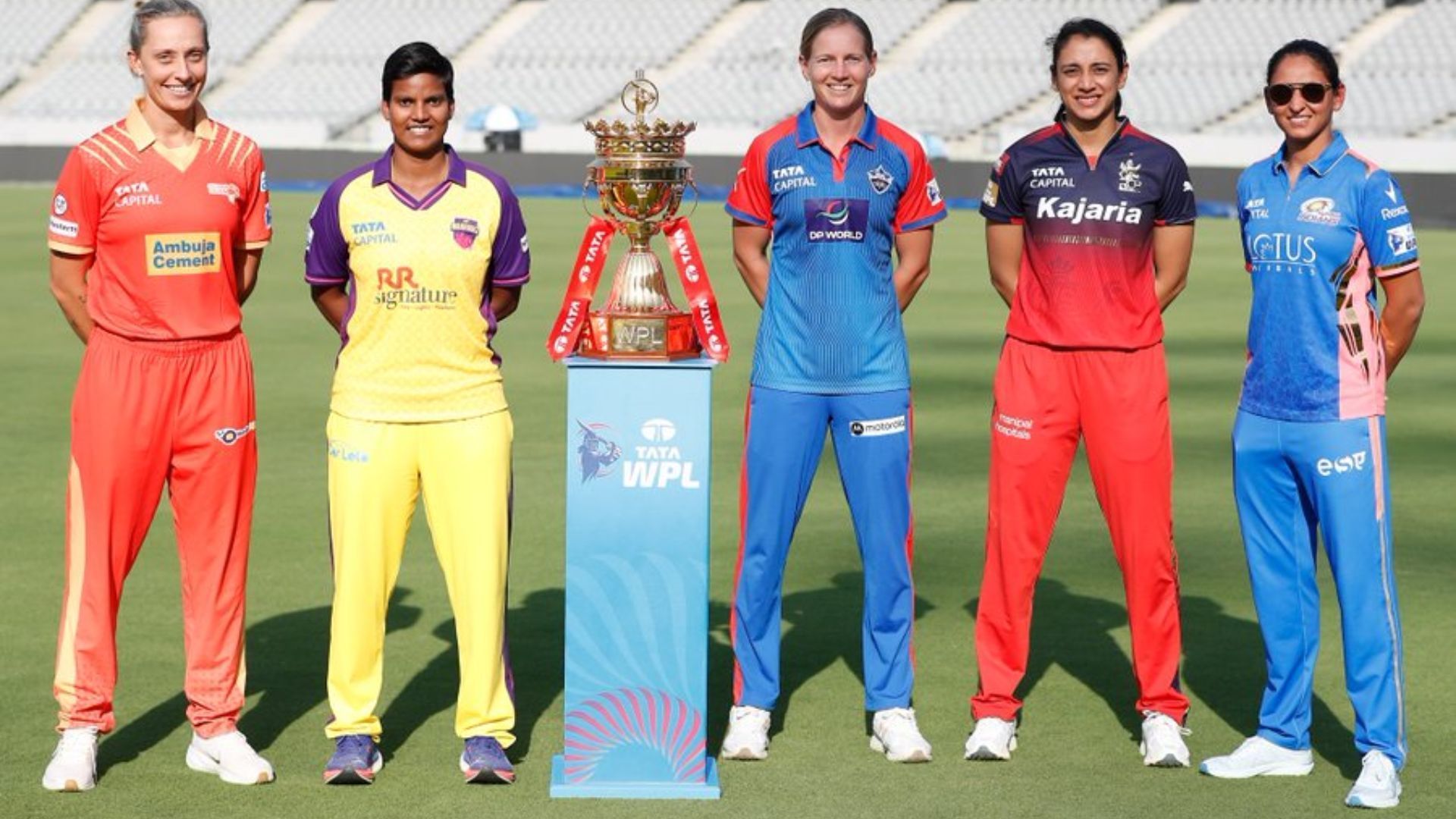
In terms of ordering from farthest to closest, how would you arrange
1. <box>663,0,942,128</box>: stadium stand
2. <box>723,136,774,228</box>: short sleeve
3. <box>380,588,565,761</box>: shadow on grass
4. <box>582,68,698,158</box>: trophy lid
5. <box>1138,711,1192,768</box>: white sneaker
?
<box>663,0,942,128</box>: stadium stand → <box>380,588,565,761</box>: shadow on grass → <box>723,136,774,228</box>: short sleeve → <box>1138,711,1192,768</box>: white sneaker → <box>582,68,698,158</box>: trophy lid

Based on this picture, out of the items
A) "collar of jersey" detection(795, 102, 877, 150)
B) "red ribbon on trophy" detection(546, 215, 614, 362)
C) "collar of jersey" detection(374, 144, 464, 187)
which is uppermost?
"collar of jersey" detection(795, 102, 877, 150)

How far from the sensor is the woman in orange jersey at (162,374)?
5.46 meters

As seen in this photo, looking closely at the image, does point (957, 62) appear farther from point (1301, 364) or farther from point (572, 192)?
point (1301, 364)

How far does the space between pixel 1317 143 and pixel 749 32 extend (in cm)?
4224

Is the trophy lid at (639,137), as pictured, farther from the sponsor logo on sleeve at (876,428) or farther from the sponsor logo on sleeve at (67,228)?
the sponsor logo on sleeve at (67,228)

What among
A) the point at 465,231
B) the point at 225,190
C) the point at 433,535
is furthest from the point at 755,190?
the point at 225,190

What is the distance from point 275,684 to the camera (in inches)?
262

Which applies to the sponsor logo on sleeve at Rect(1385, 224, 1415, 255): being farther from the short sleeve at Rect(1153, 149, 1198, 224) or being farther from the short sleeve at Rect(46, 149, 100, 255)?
the short sleeve at Rect(46, 149, 100, 255)

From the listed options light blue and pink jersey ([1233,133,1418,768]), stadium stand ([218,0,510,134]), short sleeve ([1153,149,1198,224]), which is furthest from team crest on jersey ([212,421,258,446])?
stadium stand ([218,0,510,134])

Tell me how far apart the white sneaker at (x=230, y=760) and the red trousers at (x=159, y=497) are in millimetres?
37

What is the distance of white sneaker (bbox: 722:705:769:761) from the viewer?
593cm

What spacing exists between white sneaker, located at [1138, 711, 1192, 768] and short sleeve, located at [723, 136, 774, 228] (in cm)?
178

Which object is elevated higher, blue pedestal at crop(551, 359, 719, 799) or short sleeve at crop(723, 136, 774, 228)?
short sleeve at crop(723, 136, 774, 228)

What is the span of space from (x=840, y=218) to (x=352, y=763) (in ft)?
6.53
